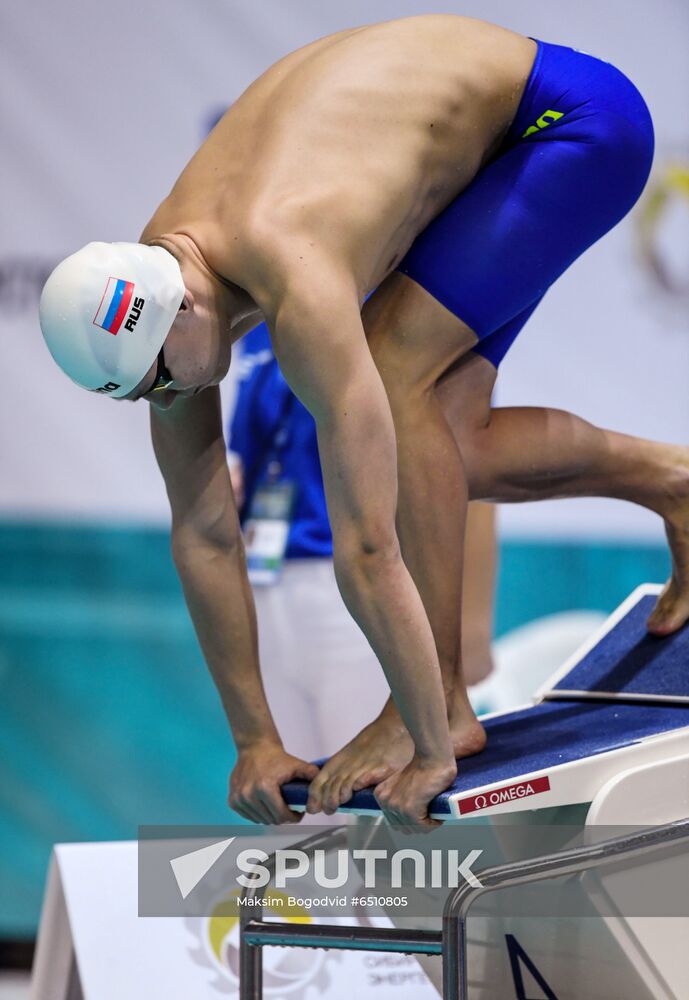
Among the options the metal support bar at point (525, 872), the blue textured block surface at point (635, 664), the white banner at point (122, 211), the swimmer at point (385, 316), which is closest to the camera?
the metal support bar at point (525, 872)

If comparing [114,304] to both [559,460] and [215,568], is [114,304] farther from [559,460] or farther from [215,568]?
[559,460]

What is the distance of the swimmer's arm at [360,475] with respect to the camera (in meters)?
2.01

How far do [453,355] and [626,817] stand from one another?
0.85 m

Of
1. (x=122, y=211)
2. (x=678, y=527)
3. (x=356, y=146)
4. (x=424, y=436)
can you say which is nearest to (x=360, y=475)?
(x=424, y=436)

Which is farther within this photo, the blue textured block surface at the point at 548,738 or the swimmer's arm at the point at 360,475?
the blue textured block surface at the point at 548,738

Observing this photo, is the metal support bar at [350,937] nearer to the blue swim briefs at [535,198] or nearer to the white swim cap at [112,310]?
the white swim cap at [112,310]

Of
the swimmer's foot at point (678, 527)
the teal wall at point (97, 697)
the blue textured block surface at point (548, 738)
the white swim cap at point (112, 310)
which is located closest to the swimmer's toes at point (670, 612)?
the swimmer's foot at point (678, 527)

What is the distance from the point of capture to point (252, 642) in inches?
101

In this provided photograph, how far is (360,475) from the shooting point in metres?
2.07

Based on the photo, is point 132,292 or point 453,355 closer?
point 132,292

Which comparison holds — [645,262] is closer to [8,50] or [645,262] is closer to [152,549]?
[152,549]

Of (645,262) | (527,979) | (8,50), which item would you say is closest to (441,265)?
(527,979)

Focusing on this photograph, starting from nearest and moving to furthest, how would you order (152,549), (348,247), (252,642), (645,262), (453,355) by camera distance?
(348,247)
(453,355)
(252,642)
(645,262)
(152,549)

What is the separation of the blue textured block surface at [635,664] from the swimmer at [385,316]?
72mm
